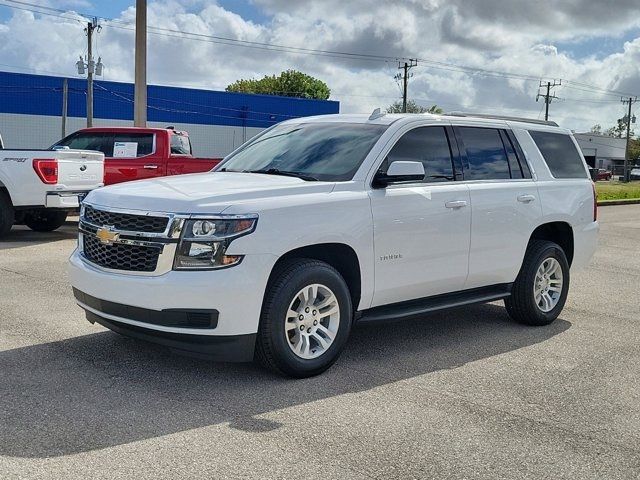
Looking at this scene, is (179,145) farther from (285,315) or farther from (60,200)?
(285,315)

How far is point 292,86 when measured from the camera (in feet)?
273

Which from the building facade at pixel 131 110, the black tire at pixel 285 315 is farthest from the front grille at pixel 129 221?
the building facade at pixel 131 110

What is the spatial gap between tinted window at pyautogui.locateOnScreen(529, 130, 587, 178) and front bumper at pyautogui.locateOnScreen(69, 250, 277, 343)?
354 centimetres

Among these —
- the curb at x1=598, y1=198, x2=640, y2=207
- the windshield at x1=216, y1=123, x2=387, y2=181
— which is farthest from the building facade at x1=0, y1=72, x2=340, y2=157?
the windshield at x1=216, y1=123, x2=387, y2=181

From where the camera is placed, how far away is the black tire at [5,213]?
11844mm

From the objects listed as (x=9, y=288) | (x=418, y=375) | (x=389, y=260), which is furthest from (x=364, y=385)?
(x=9, y=288)

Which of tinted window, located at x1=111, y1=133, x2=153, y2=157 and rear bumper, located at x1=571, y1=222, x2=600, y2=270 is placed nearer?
rear bumper, located at x1=571, y1=222, x2=600, y2=270

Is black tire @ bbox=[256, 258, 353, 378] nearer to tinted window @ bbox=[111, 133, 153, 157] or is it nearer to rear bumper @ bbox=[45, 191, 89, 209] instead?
rear bumper @ bbox=[45, 191, 89, 209]

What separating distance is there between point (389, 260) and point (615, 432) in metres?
1.94

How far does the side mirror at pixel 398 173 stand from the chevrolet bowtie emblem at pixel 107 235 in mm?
1873

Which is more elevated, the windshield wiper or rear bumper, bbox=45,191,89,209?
the windshield wiper

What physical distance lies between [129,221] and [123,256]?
24 centimetres

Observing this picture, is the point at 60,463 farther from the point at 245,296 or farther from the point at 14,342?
the point at 14,342

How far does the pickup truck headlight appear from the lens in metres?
4.63
